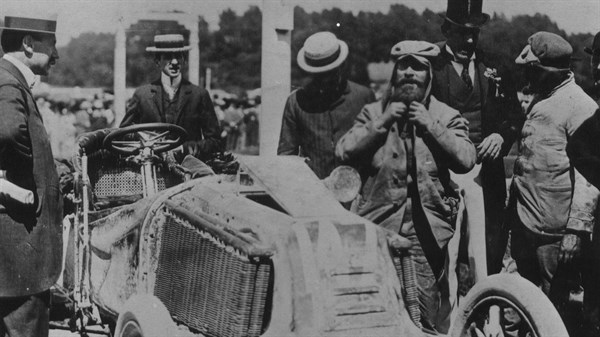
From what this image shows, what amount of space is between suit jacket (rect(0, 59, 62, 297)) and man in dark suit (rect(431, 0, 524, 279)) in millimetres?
2849

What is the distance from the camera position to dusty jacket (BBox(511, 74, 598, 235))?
5.19 meters

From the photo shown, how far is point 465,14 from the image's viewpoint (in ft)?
20.1

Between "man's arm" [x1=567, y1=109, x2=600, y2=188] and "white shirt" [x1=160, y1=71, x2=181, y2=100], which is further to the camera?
"white shirt" [x1=160, y1=71, x2=181, y2=100]

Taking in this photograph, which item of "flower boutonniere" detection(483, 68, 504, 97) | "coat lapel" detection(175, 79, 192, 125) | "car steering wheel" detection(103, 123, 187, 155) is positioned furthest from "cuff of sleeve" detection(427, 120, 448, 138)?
"coat lapel" detection(175, 79, 192, 125)

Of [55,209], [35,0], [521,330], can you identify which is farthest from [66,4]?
[521,330]

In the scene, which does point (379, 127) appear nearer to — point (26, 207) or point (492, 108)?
point (492, 108)

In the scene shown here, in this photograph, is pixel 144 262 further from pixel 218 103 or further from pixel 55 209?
pixel 218 103

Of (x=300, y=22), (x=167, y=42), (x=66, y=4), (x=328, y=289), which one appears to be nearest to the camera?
(x=328, y=289)

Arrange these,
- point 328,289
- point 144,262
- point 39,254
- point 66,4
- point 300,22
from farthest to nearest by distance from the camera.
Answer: point 300,22 < point 66,4 < point 144,262 < point 39,254 < point 328,289

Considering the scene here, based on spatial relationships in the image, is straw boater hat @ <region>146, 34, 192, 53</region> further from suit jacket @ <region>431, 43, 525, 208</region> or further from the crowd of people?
suit jacket @ <region>431, 43, 525, 208</region>

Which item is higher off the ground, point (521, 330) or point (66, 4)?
point (66, 4)

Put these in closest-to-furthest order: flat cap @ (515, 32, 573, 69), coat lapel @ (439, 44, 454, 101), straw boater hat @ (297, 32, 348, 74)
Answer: flat cap @ (515, 32, 573, 69)
straw boater hat @ (297, 32, 348, 74)
coat lapel @ (439, 44, 454, 101)

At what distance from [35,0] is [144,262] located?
1738 mm

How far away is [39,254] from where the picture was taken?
174 inches
